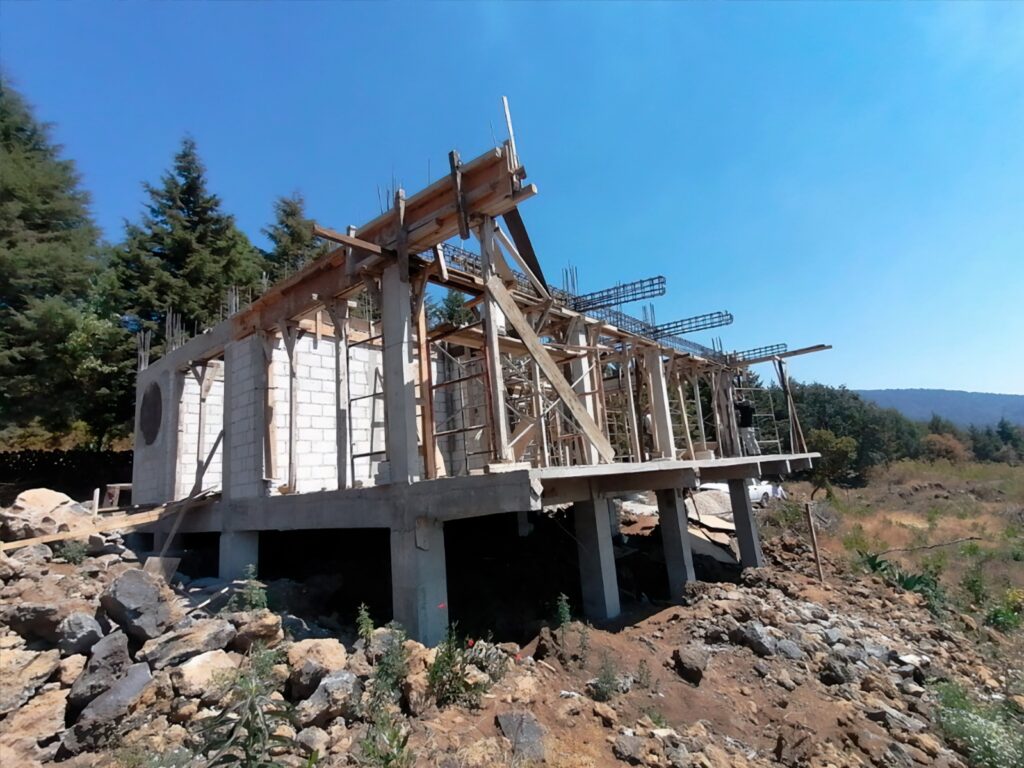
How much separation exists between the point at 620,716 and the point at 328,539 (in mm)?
7531

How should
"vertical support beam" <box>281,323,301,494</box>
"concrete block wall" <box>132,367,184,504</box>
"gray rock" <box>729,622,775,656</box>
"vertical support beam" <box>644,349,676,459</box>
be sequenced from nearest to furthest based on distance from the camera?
"gray rock" <box>729,622,775,656</box>
"vertical support beam" <box>281,323,301,494</box>
"concrete block wall" <box>132,367,184,504</box>
"vertical support beam" <box>644,349,676,459</box>

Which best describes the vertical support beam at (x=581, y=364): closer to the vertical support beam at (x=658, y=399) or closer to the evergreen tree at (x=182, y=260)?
the vertical support beam at (x=658, y=399)

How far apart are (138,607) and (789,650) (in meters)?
7.84

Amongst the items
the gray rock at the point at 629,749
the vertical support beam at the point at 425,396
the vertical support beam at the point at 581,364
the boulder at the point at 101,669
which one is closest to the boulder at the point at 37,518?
the boulder at the point at 101,669

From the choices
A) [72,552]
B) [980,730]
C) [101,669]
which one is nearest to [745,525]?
[980,730]

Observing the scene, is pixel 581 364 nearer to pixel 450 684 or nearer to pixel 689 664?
pixel 689 664

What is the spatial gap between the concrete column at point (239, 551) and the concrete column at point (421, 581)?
14.0 ft

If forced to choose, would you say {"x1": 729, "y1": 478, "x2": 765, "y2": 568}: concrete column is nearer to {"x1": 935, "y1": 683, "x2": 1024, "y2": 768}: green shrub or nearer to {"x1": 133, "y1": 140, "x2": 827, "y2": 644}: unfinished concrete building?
{"x1": 133, "y1": 140, "x2": 827, "y2": 644}: unfinished concrete building

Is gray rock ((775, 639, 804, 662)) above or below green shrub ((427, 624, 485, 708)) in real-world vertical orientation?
below

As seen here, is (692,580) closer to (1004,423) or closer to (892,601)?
(892,601)

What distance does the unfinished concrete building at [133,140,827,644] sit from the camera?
6547 millimetres

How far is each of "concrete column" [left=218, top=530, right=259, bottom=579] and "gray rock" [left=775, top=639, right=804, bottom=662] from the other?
27.1 ft

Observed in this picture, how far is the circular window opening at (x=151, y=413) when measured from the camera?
1273 cm

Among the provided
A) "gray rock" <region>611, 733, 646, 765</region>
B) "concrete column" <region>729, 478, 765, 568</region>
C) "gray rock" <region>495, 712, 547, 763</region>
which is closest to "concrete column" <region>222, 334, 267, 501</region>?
"gray rock" <region>495, 712, 547, 763</region>
